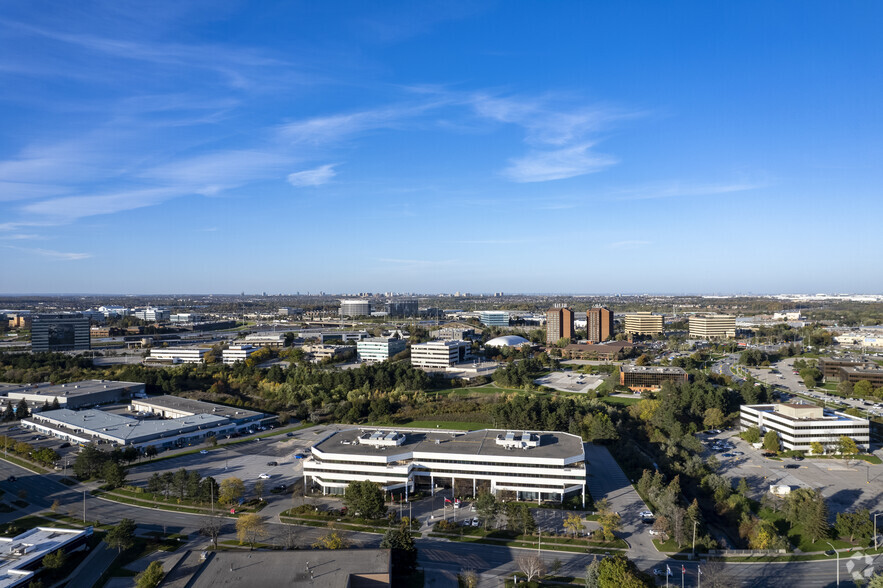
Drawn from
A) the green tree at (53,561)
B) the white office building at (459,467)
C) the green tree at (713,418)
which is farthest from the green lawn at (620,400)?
the green tree at (53,561)

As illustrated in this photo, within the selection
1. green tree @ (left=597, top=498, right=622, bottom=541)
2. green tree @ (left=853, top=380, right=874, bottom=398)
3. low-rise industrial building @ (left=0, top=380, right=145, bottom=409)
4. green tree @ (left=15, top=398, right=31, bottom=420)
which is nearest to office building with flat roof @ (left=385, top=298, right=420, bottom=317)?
low-rise industrial building @ (left=0, top=380, right=145, bottom=409)

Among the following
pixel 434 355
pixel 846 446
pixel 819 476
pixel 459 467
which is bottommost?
pixel 819 476

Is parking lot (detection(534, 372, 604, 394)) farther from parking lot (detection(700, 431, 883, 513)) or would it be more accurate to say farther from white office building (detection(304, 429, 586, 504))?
white office building (detection(304, 429, 586, 504))

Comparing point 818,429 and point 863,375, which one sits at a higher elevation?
point 863,375

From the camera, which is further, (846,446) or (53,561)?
(846,446)

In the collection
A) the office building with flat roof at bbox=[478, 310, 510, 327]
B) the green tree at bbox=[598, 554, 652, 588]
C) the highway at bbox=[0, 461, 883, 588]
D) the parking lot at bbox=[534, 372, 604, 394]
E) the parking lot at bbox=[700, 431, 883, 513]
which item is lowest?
the parking lot at bbox=[700, 431, 883, 513]

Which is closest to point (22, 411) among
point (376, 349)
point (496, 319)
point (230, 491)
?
point (230, 491)

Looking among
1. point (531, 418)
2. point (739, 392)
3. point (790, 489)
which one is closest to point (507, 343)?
point (739, 392)

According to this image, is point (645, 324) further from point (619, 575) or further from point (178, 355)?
point (619, 575)
